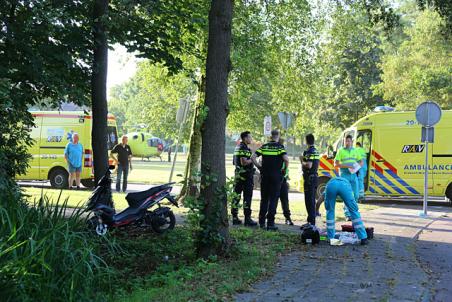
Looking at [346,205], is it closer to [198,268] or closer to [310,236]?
[310,236]

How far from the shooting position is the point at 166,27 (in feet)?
35.0

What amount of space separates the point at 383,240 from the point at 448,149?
8762 millimetres

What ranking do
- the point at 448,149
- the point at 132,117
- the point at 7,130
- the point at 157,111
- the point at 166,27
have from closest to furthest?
the point at 7,130 < the point at 166,27 < the point at 448,149 < the point at 157,111 < the point at 132,117

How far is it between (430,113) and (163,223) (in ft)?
25.7

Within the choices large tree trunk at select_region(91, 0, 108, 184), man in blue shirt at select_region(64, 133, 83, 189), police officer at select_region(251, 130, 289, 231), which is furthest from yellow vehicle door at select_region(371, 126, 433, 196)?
large tree trunk at select_region(91, 0, 108, 184)

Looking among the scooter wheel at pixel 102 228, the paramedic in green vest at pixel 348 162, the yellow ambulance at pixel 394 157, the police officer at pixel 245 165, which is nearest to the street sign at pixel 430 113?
the paramedic in green vest at pixel 348 162

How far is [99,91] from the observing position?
32.8ft

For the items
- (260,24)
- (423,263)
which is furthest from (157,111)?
(423,263)

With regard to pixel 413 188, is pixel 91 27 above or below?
above

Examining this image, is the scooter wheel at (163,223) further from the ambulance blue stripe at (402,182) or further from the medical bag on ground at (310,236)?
the ambulance blue stripe at (402,182)

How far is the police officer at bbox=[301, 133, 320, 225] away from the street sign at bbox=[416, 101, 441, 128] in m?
4.34

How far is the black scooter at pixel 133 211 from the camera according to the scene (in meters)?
9.09

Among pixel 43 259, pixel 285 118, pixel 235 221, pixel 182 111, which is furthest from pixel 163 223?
pixel 285 118

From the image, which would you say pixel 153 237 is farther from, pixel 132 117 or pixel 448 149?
pixel 132 117
